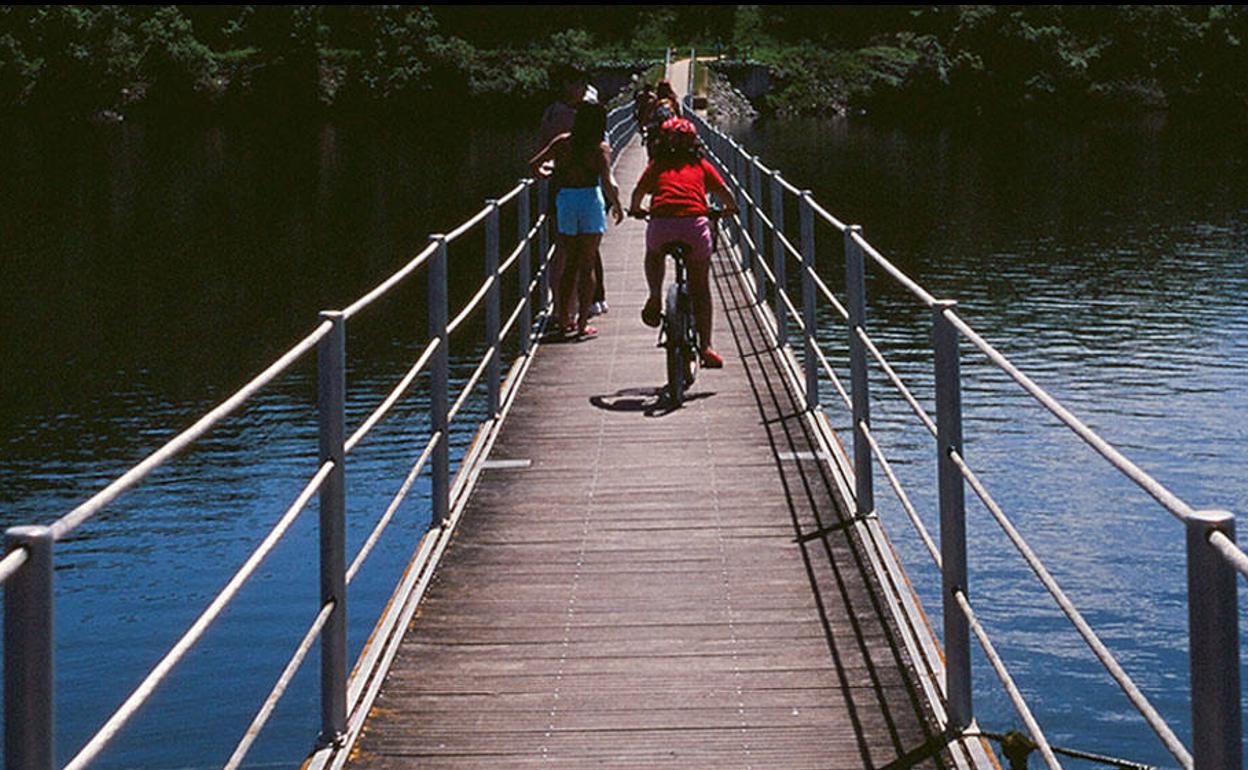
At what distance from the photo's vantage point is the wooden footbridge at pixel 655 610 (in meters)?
3.40

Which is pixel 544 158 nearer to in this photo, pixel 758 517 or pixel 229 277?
pixel 758 517

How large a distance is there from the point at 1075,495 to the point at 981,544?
2.81 metres

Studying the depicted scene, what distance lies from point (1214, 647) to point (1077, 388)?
81.4ft

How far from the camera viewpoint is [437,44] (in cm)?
10781

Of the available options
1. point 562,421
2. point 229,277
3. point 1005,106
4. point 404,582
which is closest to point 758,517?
point 404,582

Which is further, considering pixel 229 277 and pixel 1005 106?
pixel 1005 106

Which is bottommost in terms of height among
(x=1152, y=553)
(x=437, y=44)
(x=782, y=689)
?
(x=1152, y=553)

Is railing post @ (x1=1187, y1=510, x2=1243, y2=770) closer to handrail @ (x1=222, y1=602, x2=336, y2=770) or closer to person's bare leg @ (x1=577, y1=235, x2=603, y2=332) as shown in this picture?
handrail @ (x1=222, y1=602, x2=336, y2=770)

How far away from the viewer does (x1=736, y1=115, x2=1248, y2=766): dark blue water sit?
1666 cm

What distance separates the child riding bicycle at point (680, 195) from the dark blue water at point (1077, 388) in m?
5.89

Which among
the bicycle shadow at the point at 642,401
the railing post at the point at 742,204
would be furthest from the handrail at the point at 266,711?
the railing post at the point at 742,204

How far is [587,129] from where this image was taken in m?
12.4

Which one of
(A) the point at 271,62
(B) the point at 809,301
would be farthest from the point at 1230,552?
(A) the point at 271,62

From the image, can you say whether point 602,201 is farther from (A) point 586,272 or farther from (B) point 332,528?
(B) point 332,528
